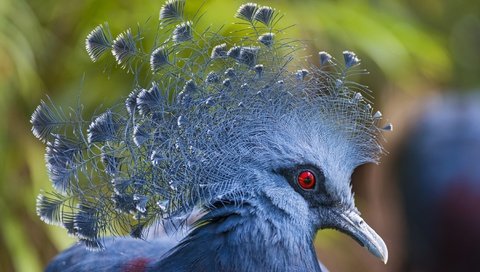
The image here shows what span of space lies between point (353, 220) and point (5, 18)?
8.14ft

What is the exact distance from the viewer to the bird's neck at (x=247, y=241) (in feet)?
6.75

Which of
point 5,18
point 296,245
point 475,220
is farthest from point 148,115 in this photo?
point 5,18

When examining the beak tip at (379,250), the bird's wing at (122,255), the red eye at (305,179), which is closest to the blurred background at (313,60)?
the bird's wing at (122,255)

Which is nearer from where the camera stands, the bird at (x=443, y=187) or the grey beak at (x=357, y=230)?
the grey beak at (x=357, y=230)

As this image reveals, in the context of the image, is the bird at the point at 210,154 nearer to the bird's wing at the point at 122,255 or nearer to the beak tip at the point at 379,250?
the beak tip at the point at 379,250

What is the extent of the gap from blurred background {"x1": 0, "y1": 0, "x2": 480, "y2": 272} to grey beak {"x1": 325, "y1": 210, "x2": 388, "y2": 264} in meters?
1.35

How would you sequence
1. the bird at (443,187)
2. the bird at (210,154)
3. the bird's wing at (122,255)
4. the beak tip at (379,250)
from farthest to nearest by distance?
the bird at (443,187) → the bird's wing at (122,255) → the beak tip at (379,250) → the bird at (210,154)

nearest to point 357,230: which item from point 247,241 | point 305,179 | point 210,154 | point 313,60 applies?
point 305,179

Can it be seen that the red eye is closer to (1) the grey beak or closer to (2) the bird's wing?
(1) the grey beak

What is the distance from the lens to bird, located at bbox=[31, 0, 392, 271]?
206cm

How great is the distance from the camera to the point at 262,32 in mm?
2172

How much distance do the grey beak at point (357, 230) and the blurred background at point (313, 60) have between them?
135 centimetres

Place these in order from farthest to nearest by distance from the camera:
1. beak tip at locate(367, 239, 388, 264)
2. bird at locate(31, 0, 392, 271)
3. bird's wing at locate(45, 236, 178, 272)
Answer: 1. bird's wing at locate(45, 236, 178, 272)
2. beak tip at locate(367, 239, 388, 264)
3. bird at locate(31, 0, 392, 271)

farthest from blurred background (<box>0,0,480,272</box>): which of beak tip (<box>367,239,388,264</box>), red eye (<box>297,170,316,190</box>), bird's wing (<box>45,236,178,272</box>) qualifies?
beak tip (<box>367,239,388,264</box>)
